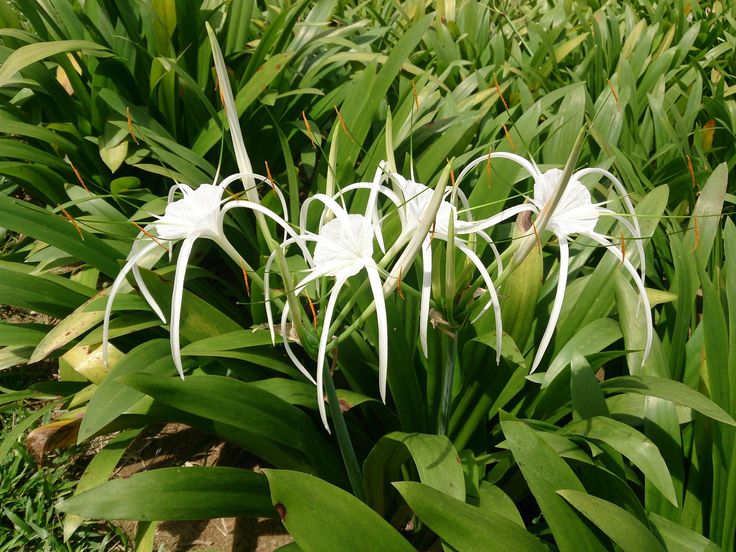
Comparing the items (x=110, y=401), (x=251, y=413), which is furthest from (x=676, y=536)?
(x=110, y=401)

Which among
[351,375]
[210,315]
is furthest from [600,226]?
[210,315]

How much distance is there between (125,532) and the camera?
5.21 feet

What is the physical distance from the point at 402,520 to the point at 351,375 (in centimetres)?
34

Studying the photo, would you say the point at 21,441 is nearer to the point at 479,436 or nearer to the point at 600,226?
the point at 479,436

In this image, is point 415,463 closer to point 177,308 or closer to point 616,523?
point 616,523

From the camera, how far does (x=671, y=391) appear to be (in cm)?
116

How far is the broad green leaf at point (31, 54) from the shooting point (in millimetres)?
1787

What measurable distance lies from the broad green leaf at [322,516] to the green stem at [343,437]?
0.16 m

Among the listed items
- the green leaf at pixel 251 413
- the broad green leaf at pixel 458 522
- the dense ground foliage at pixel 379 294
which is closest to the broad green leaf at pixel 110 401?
the dense ground foliage at pixel 379 294

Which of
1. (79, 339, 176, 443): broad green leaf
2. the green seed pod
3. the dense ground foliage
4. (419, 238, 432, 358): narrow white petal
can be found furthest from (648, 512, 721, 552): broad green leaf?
(79, 339, 176, 443): broad green leaf

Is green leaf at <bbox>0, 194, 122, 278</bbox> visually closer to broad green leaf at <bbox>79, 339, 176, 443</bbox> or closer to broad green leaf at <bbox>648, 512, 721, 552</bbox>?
broad green leaf at <bbox>79, 339, 176, 443</bbox>

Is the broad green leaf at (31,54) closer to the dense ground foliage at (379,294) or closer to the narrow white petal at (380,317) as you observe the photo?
the dense ground foliage at (379,294)

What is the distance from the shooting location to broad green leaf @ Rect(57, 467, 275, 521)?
3.45ft

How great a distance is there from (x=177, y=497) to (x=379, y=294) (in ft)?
2.02
